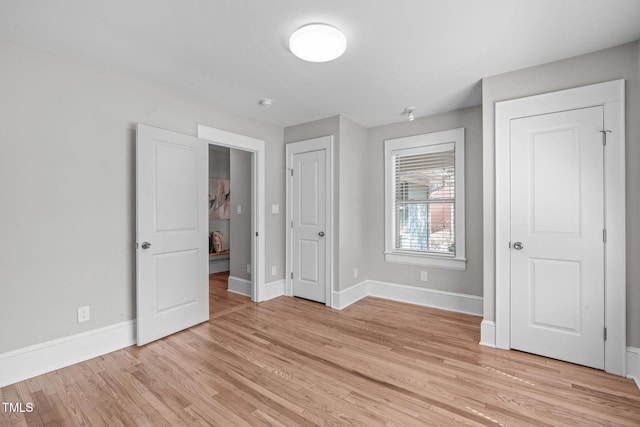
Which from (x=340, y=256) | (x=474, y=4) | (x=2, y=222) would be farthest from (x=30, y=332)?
(x=474, y=4)

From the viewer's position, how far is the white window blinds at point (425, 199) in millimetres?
3783

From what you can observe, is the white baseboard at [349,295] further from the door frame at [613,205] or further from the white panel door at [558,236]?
the door frame at [613,205]

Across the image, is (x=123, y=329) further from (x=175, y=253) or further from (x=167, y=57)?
(x=167, y=57)

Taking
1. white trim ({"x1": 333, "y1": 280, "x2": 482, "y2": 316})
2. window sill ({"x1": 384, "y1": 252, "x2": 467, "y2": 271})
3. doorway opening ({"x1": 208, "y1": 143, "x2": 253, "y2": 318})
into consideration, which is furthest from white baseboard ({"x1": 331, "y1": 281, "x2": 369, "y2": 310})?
doorway opening ({"x1": 208, "y1": 143, "x2": 253, "y2": 318})

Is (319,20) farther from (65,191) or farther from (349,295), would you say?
(349,295)

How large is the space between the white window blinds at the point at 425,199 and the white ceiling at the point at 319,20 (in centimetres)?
101

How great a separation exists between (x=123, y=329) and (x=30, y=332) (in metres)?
0.63

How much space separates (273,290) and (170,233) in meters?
1.74

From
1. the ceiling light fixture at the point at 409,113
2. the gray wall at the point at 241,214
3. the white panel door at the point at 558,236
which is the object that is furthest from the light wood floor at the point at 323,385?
the ceiling light fixture at the point at 409,113

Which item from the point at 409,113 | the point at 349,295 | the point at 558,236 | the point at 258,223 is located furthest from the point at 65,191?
the point at 558,236

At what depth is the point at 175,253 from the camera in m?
2.99

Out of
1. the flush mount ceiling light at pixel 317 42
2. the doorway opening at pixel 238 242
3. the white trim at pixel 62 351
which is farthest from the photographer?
the doorway opening at pixel 238 242

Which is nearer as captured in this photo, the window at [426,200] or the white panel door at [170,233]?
the white panel door at [170,233]

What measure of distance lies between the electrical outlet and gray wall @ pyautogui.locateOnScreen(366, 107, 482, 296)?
3280mm
